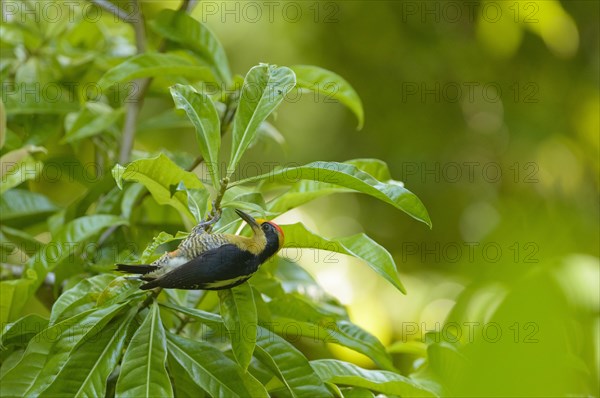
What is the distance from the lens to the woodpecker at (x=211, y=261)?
2.67 feet

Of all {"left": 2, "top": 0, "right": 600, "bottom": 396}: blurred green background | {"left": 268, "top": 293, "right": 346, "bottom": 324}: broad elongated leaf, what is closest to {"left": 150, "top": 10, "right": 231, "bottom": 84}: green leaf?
{"left": 268, "top": 293, "right": 346, "bottom": 324}: broad elongated leaf

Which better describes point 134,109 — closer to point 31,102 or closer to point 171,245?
point 31,102

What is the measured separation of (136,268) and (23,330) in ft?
0.81

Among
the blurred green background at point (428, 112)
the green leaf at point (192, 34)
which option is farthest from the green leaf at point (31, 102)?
the blurred green background at point (428, 112)

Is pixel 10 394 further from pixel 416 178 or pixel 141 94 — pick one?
pixel 416 178

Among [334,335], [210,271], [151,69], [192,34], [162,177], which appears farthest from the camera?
[192,34]

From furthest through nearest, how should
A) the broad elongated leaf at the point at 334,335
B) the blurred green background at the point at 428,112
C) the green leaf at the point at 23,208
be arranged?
the blurred green background at the point at 428,112, the green leaf at the point at 23,208, the broad elongated leaf at the point at 334,335

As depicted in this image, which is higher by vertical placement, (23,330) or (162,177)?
(162,177)

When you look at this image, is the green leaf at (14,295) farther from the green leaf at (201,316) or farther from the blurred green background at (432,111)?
the blurred green background at (432,111)

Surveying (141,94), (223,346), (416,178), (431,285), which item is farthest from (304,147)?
(223,346)

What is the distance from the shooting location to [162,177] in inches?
36.0

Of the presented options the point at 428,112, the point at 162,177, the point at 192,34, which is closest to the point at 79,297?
the point at 162,177

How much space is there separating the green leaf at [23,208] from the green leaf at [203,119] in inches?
21.4

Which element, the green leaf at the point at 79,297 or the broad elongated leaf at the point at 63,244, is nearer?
the green leaf at the point at 79,297
